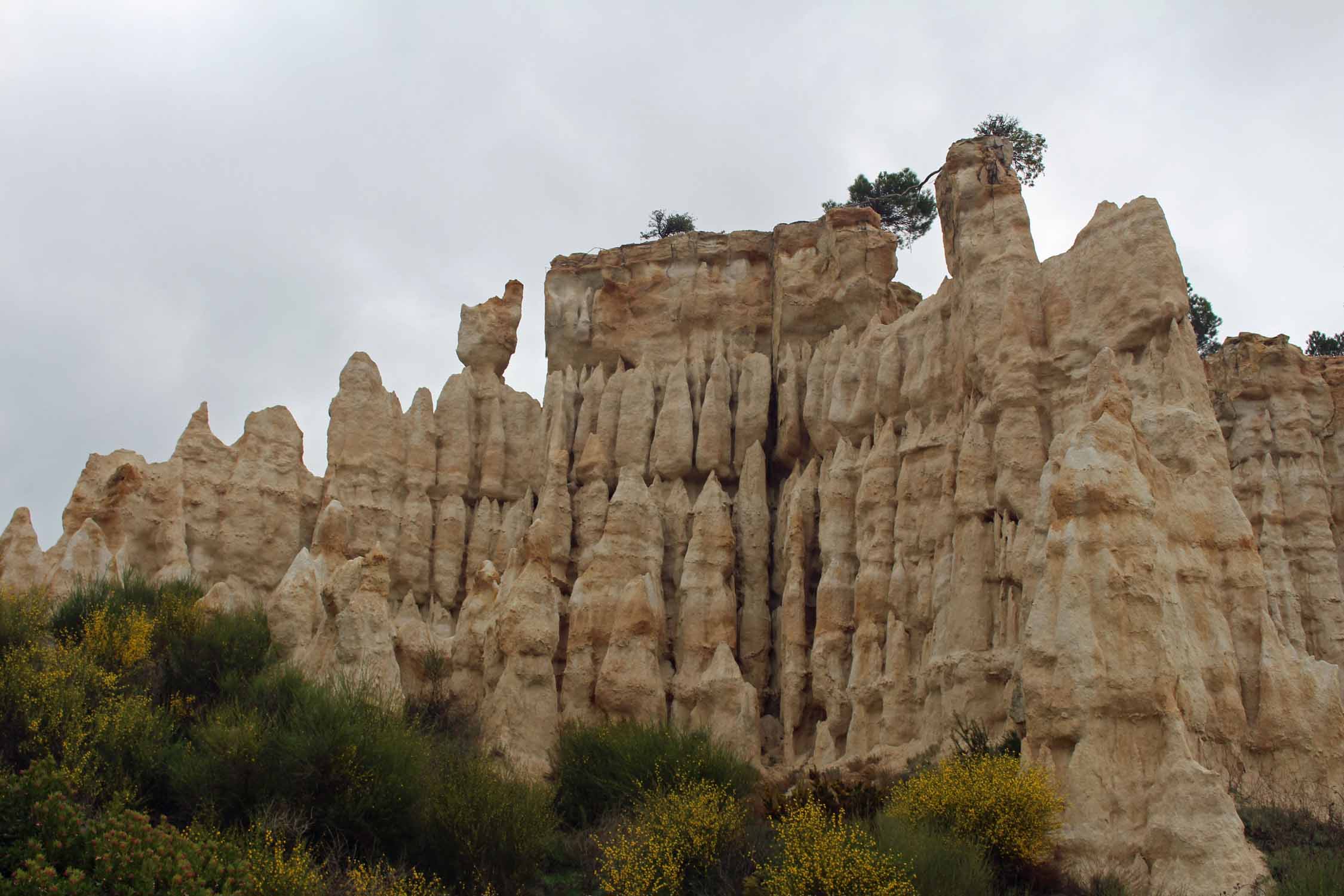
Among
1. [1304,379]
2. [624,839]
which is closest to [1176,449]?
[624,839]

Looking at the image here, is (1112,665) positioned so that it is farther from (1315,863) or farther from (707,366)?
(707,366)

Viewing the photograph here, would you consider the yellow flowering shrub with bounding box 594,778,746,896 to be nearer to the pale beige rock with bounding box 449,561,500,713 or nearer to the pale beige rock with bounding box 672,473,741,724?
the pale beige rock with bounding box 449,561,500,713

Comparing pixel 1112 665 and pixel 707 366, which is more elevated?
pixel 707 366

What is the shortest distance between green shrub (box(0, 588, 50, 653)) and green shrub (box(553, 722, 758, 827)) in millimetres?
8499

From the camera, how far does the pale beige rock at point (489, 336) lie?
36.6 meters

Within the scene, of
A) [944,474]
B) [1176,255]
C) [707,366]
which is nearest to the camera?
[1176,255]

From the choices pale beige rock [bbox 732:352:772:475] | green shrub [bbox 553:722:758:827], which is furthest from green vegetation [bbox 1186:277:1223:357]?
green shrub [bbox 553:722:758:827]

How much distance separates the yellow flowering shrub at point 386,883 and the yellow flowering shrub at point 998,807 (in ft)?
17.4

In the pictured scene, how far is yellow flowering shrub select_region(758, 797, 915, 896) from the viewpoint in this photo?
12.6 metres

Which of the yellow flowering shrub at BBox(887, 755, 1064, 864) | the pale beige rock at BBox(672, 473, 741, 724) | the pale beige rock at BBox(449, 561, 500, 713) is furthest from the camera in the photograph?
the pale beige rock at BBox(672, 473, 741, 724)

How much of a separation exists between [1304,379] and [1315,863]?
1894 centimetres

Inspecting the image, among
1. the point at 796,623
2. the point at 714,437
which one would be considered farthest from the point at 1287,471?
the point at 714,437

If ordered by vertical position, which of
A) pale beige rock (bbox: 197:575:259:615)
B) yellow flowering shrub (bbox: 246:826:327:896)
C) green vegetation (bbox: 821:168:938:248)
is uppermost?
green vegetation (bbox: 821:168:938:248)

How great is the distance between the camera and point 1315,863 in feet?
42.4
